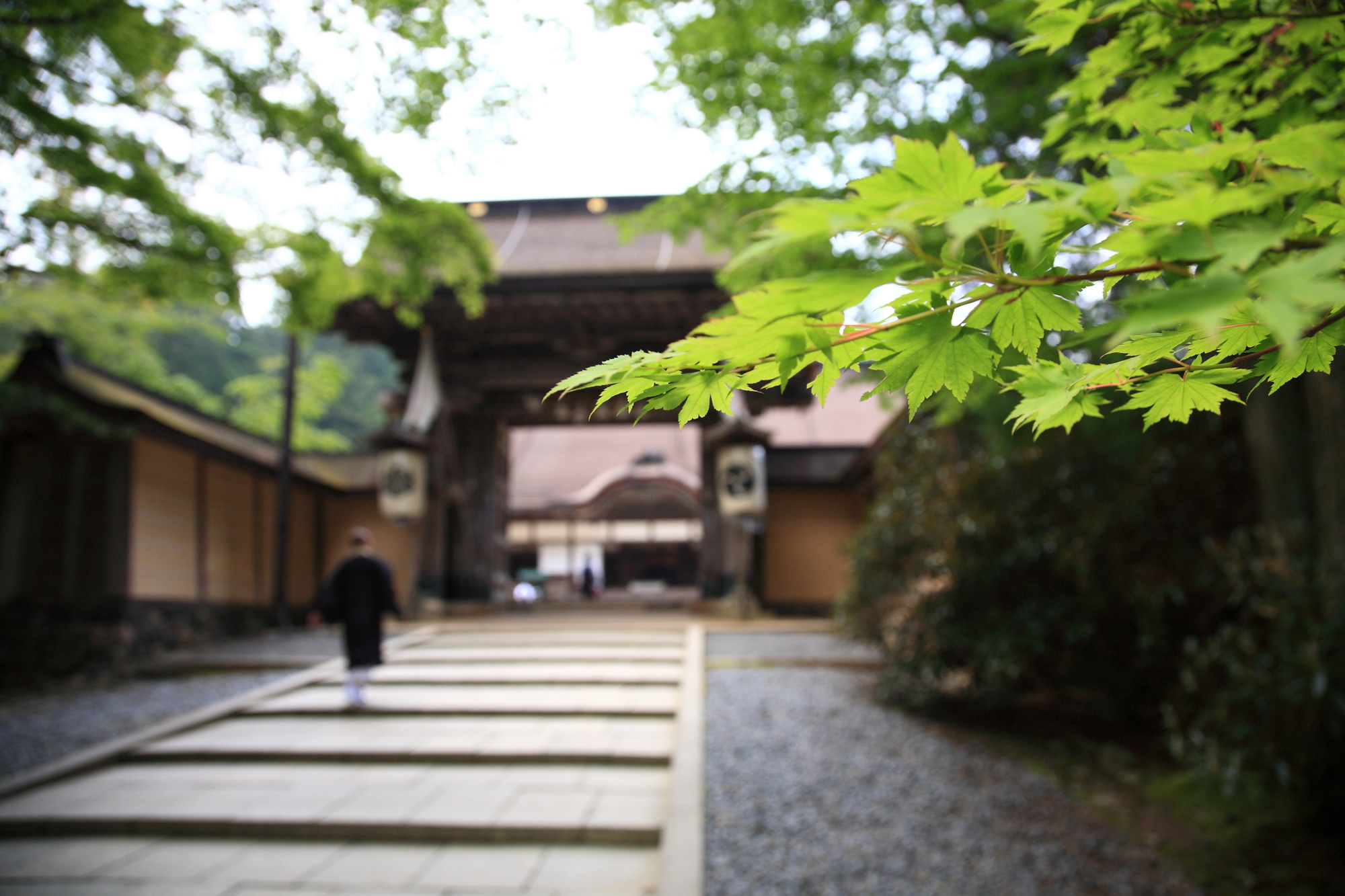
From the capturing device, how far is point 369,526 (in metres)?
13.5

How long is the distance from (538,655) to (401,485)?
3483 millimetres

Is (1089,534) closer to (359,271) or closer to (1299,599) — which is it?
(1299,599)

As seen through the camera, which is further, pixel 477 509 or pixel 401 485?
pixel 477 509

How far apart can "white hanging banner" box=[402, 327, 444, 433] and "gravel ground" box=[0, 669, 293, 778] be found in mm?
3976

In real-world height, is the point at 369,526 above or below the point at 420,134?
below

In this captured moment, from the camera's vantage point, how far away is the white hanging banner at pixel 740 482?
10.4 m

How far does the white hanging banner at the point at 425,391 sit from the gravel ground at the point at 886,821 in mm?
6759

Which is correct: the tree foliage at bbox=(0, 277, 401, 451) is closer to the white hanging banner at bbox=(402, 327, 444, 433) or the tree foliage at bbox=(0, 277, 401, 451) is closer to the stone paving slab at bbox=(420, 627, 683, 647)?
the white hanging banner at bbox=(402, 327, 444, 433)

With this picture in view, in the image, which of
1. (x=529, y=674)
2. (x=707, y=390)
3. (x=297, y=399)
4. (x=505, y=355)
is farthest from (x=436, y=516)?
(x=707, y=390)

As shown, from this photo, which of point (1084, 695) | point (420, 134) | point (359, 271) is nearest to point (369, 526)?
point (359, 271)

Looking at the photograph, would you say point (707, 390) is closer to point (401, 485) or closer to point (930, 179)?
point (930, 179)

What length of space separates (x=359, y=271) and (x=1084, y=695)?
23.9ft

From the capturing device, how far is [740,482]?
34.1ft

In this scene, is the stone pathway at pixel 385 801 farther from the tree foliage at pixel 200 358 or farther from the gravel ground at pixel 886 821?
the tree foliage at pixel 200 358
